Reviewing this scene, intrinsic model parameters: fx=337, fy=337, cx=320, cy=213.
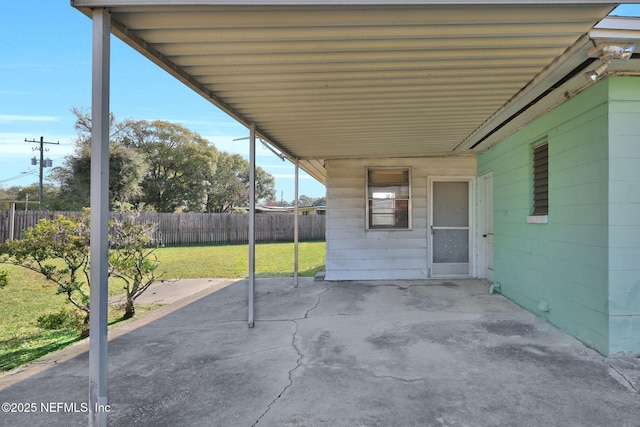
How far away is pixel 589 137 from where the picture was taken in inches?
126

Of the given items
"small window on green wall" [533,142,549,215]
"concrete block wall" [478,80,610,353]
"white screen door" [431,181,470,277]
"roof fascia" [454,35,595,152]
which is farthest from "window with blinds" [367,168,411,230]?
"small window on green wall" [533,142,549,215]

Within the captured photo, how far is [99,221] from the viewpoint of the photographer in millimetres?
1836

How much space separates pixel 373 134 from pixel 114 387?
4.12 m

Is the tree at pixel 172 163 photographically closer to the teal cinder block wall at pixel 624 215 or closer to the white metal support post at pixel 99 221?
the white metal support post at pixel 99 221

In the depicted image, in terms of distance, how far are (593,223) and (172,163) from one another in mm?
23395

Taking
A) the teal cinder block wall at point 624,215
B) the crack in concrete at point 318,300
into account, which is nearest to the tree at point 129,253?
the crack in concrete at point 318,300

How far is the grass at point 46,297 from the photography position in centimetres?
372

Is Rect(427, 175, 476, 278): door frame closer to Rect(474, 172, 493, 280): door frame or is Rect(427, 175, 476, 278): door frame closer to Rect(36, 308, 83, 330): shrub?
Rect(474, 172, 493, 280): door frame

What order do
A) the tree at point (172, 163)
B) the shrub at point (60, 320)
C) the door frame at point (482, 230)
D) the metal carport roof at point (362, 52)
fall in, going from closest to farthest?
the metal carport roof at point (362, 52) < the shrub at point (60, 320) < the door frame at point (482, 230) < the tree at point (172, 163)

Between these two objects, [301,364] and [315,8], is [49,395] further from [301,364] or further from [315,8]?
[315,8]

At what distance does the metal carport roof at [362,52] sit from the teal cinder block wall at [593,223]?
56 cm

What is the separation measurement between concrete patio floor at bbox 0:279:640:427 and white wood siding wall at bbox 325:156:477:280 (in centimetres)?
226

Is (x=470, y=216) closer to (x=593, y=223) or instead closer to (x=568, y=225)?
(x=568, y=225)

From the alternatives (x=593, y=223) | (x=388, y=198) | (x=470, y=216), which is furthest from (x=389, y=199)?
(x=593, y=223)
